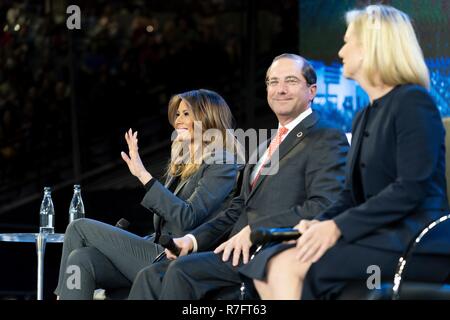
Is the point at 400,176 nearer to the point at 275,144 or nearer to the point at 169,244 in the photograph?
the point at 275,144

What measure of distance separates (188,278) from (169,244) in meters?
0.17

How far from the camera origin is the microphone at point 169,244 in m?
3.56

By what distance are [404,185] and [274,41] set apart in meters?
7.07

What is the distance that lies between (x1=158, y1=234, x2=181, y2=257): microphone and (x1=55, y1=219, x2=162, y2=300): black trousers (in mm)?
404

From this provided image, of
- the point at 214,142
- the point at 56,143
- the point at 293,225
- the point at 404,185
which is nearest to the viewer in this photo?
the point at 404,185

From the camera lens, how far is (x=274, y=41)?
32.2 feet

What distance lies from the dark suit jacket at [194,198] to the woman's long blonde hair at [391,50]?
47.9 inches

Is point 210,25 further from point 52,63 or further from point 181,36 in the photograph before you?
point 52,63

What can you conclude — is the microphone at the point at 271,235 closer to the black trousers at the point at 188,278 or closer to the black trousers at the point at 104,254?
the black trousers at the point at 188,278

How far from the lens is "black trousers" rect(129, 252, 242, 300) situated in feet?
11.5

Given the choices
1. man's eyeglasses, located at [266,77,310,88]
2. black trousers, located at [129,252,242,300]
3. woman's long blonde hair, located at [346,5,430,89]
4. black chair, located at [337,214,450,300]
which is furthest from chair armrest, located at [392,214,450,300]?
man's eyeglasses, located at [266,77,310,88]

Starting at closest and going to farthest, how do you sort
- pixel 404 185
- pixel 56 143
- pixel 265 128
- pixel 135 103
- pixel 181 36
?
pixel 404 185 < pixel 265 128 < pixel 56 143 < pixel 135 103 < pixel 181 36

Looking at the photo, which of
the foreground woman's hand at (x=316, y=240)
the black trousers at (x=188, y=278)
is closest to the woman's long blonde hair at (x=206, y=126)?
the black trousers at (x=188, y=278)

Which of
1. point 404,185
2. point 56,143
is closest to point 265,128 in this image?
point 56,143
